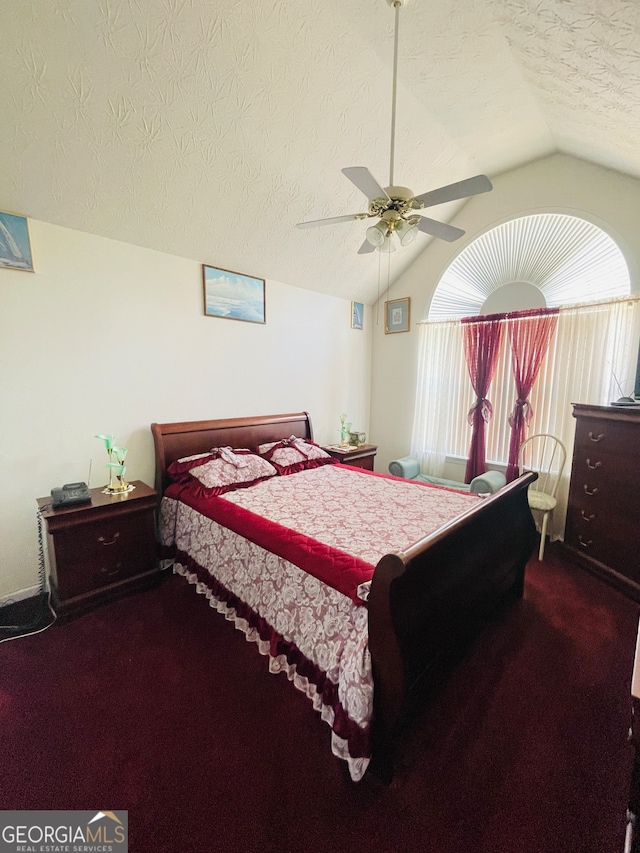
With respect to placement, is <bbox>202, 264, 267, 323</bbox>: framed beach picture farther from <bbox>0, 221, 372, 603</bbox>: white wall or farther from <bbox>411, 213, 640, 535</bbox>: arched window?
<bbox>411, 213, 640, 535</bbox>: arched window

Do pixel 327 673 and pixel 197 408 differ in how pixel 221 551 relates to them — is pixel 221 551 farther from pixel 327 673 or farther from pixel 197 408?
pixel 197 408

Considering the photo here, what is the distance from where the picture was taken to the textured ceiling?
1513 mm

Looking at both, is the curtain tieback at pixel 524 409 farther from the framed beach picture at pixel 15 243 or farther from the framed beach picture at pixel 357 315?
the framed beach picture at pixel 15 243

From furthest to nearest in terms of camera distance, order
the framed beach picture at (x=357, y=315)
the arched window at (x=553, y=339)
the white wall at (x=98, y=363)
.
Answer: the framed beach picture at (x=357, y=315) < the arched window at (x=553, y=339) < the white wall at (x=98, y=363)

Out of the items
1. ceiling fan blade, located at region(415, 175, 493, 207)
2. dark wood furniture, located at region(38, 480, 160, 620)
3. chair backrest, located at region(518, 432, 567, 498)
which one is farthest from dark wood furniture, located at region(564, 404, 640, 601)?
dark wood furniture, located at region(38, 480, 160, 620)

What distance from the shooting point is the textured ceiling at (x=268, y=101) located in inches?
59.6

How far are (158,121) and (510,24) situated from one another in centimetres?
184

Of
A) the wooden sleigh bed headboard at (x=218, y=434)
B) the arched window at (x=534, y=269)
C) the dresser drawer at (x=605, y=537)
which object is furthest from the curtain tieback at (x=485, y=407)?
the wooden sleigh bed headboard at (x=218, y=434)

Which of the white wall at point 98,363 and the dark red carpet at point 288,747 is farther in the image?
the white wall at point 98,363

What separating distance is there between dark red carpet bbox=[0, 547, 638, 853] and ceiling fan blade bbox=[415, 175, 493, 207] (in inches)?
93.0

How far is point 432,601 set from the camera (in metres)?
1.38

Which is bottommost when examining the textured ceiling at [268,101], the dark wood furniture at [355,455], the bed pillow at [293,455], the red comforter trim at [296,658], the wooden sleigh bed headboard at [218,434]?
the red comforter trim at [296,658]

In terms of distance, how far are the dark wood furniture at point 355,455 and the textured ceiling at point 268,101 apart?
7.24 ft

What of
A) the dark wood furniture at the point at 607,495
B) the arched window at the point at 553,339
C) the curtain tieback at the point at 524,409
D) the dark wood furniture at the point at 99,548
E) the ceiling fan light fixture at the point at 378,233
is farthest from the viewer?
the curtain tieback at the point at 524,409
